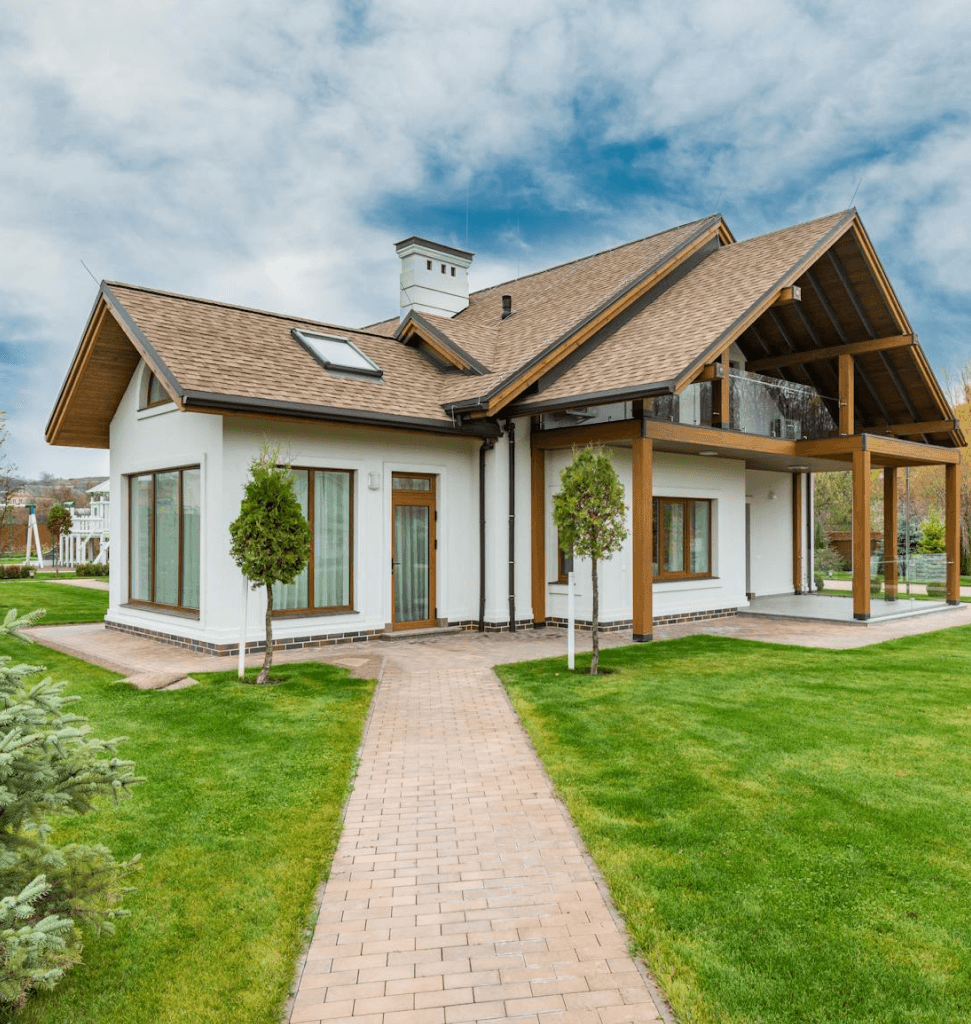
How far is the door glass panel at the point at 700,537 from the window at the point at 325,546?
22.5 feet

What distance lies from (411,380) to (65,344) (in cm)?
4516

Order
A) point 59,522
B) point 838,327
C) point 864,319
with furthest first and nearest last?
point 59,522 → point 838,327 → point 864,319

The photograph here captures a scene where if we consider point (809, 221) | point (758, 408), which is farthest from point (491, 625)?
point (809, 221)

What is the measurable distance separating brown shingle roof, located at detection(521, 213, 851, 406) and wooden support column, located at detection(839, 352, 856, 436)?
285 cm

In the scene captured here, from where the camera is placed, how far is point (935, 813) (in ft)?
16.0

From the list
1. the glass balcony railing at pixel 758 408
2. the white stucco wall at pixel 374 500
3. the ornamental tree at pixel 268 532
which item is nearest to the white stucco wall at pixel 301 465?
the white stucco wall at pixel 374 500

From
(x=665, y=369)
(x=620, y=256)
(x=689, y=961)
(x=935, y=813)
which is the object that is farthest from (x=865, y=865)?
(x=620, y=256)

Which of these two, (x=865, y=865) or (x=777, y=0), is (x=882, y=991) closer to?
(x=865, y=865)

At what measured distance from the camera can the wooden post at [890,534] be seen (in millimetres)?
16781

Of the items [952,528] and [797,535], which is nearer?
[952,528]

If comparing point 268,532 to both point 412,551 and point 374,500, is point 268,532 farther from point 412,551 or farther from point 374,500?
point 412,551

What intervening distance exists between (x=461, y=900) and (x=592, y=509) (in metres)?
5.94

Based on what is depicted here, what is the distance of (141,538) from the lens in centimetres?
1296

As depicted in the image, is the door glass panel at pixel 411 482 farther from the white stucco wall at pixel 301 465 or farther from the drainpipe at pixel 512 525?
the drainpipe at pixel 512 525
